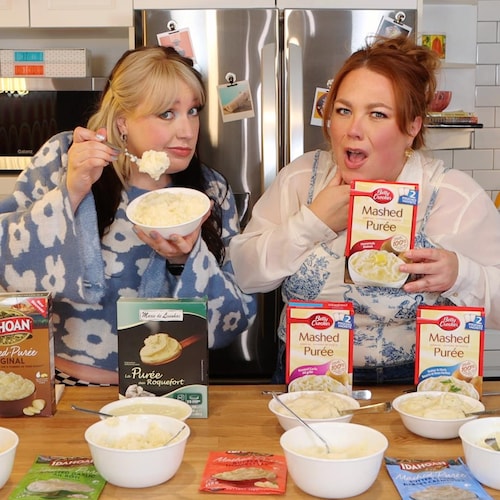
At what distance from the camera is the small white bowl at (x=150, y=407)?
144cm

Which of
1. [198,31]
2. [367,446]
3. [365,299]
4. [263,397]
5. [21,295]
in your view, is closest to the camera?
[367,446]

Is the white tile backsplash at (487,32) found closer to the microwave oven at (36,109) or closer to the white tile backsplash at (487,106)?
the white tile backsplash at (487,106)

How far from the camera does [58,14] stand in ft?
10.4

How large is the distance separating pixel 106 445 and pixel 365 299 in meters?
0.81

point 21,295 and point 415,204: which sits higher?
point 415,204

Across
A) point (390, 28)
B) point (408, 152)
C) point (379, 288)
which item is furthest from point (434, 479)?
point (390, 28)

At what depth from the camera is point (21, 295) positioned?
1.51 m

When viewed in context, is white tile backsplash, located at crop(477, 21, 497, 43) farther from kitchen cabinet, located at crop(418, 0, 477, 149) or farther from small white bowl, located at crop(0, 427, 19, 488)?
small white bowl, located at crop(0, 427, 19, 488)

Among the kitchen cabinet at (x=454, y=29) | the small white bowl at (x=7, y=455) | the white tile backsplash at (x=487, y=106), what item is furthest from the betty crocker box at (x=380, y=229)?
the white tile backsplash at (x=487, y=106)

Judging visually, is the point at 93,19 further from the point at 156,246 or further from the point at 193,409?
the point at 193,409

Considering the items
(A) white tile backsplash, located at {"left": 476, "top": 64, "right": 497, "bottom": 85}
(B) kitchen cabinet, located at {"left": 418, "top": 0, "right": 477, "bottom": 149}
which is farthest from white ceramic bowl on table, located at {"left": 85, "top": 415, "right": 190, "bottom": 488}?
(A) white tile backsplash, located at {"left": 476, "top": 64, "right": 497, "bottom": 85}

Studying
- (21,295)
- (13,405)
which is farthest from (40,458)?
(21,295)

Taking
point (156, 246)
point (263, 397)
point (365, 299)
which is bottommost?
point (263, 397)

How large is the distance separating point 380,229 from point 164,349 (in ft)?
1.73
